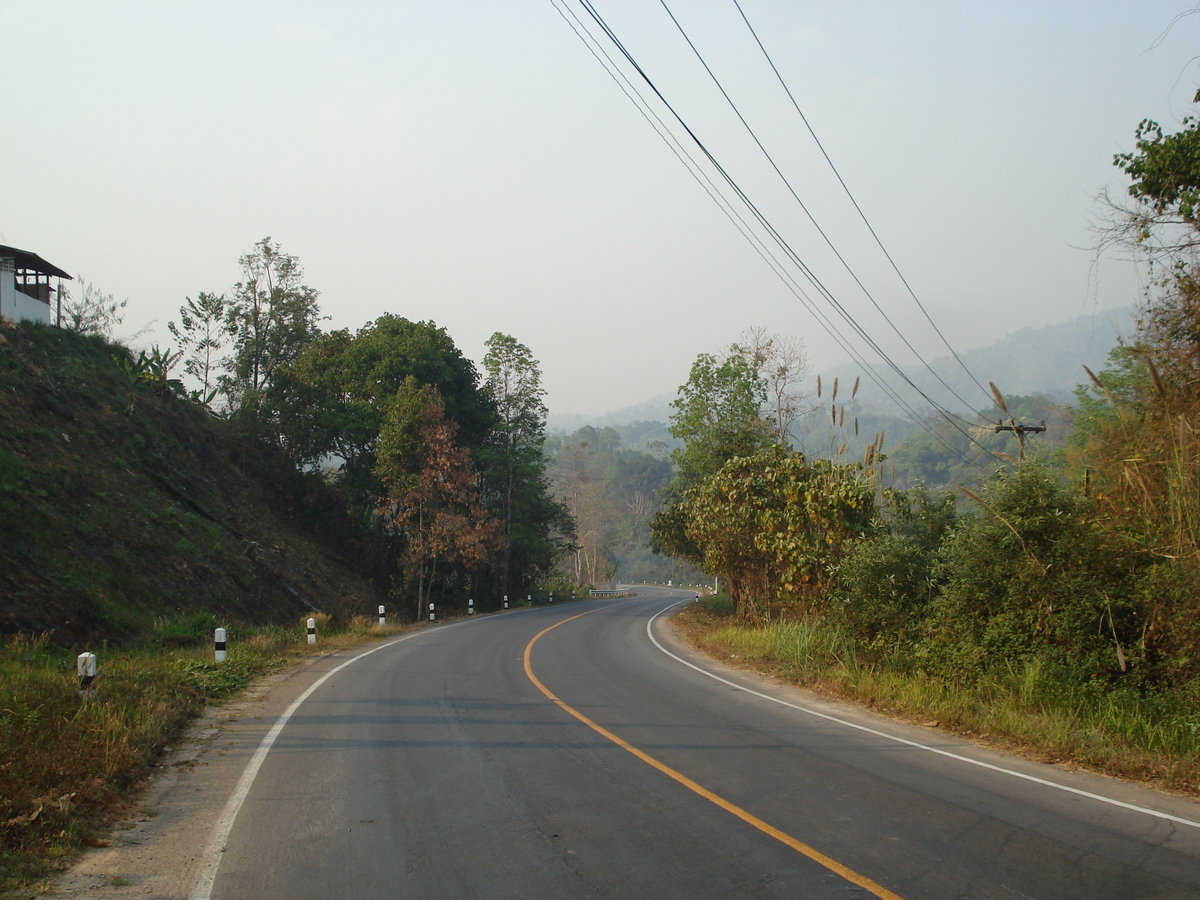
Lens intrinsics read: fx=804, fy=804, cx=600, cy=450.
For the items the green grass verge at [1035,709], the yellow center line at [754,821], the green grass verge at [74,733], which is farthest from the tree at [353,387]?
the yellow center line at [754,821]

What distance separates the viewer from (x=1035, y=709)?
9.97 metres

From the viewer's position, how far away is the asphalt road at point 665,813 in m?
5.09

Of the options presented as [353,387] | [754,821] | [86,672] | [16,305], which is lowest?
[754,821]

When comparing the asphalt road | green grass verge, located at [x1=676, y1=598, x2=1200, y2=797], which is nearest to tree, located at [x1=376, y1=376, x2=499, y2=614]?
green grass verge, located at [x1=676, y1=598, x2=1200, y2=797]

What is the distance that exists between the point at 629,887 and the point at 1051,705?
7349 mm

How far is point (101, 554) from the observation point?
20125 millimetres

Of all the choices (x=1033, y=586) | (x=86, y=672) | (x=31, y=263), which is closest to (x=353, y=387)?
(x=31, y=263)

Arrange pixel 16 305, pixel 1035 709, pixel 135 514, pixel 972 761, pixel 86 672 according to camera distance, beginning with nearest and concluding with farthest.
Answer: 1. pixel 972 761
2. pixel 86 672
3. pixel 1035 709
4. pixel 135 514
5. pixel 16 305

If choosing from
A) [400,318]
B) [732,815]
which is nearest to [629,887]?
[732,815]

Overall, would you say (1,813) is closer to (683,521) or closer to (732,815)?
(732,815)

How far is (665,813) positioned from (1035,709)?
19.9 ft

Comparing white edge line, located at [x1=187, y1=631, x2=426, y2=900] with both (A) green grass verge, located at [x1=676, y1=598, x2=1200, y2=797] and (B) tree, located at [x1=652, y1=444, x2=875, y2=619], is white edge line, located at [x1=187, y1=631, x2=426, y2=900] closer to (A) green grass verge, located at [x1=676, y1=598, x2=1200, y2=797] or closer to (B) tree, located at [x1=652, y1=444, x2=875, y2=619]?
(A) green grass verge, located at [x1=676, y1=598, x2=1200, y2=797]

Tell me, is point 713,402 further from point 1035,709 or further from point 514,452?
point 1035,709

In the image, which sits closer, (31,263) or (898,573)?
(898,573)
